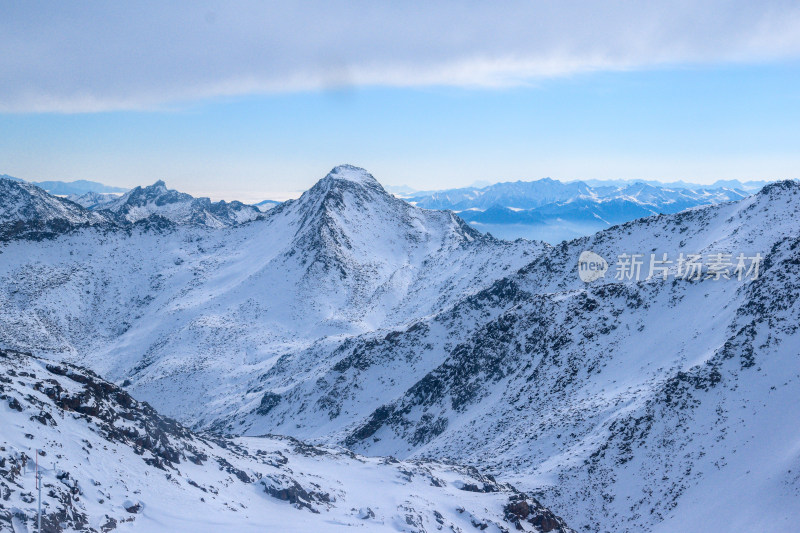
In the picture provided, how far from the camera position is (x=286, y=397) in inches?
2970

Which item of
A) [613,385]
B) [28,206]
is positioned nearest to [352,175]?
[28,206]

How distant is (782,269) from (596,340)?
18.4 m

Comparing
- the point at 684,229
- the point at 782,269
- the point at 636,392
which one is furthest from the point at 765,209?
the point at 636,392

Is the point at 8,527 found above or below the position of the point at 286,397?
above

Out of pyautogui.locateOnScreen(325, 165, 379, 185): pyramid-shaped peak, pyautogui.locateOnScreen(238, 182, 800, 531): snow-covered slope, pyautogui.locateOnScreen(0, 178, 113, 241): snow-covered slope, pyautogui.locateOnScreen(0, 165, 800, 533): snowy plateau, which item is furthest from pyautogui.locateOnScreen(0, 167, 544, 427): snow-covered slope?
pyautogui.locateOnScreen(0, 178, 113, 241): snow-covered slope

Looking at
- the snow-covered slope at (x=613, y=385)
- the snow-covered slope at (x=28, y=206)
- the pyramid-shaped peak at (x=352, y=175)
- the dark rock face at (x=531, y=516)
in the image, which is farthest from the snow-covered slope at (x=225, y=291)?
the dark rock face at (x=531, y=516)

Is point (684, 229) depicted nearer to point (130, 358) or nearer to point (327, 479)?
point (327, 479)

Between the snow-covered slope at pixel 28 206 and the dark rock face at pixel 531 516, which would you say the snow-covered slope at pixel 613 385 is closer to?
the dark rock face at pixel 531 516

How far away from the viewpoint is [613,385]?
49.8m

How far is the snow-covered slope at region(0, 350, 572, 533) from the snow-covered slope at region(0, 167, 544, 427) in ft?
142

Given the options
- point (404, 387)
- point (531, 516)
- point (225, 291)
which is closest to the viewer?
point (531, 516)

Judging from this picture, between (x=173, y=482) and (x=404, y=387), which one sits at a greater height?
(x=173, y=482)

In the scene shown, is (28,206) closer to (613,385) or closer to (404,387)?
(404,387)

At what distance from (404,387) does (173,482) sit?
46037 millimetres
